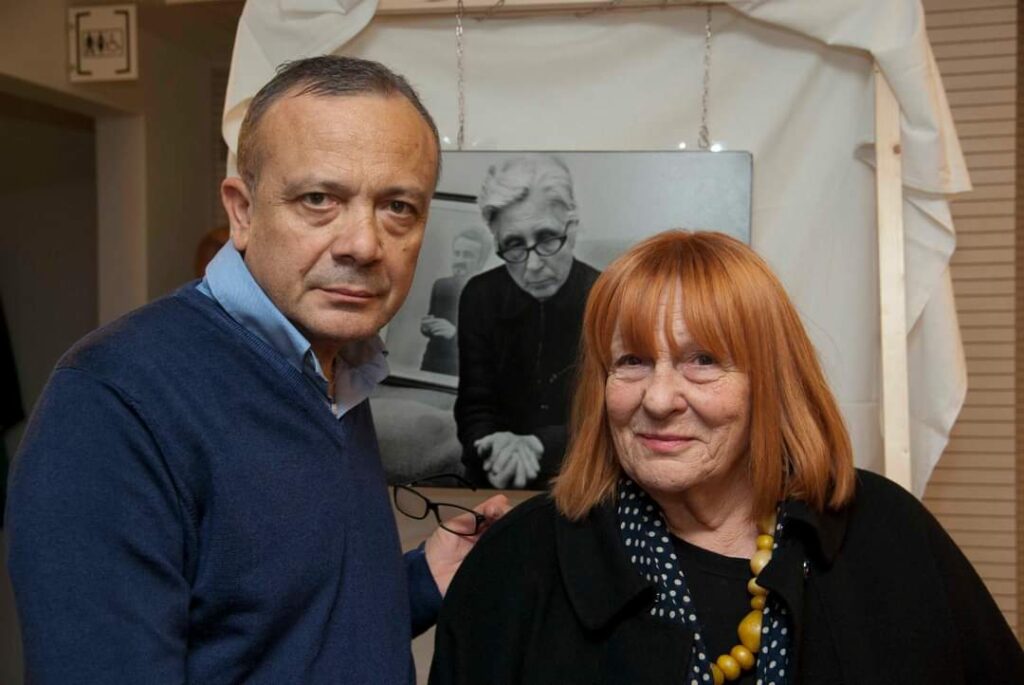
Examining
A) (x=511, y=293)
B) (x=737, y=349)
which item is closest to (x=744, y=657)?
(x=737, y=349)

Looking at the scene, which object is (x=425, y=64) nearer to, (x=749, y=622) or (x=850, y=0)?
(x=850, y=0)

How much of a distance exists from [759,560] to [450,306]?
1.15m

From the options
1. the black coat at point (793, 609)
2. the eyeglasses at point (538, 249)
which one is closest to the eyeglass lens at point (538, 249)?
the eyeglasses at point (538, 249)

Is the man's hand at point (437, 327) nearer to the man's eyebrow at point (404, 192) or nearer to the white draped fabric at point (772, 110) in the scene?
the white draped fabric at point (772, 110)

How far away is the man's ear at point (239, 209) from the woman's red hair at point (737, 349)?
0.49 metres

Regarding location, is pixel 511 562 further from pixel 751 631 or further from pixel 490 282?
pixel 490 282

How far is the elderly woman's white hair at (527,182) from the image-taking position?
228 cm

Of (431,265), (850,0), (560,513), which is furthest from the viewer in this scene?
(431,265)

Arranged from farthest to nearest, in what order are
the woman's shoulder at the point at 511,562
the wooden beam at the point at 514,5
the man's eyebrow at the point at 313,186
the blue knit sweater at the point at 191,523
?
the wooden beam at the point at 514,5, the woman's shoulder at the point at 511,562, the man's eyebrow at the point at 313,186, the blue knit sweater at the point at 191,523

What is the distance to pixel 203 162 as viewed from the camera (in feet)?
13.9

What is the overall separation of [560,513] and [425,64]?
4.16 ft

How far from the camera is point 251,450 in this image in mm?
1188

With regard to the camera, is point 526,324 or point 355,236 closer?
point 355,236

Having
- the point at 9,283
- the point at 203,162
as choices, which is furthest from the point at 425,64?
the point at 9,283
